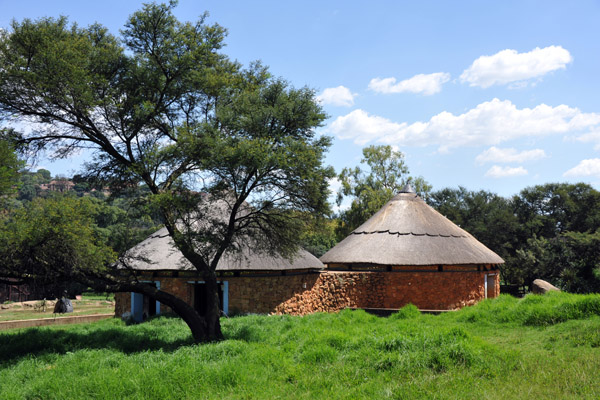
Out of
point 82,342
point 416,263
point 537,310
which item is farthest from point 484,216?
point 82,342

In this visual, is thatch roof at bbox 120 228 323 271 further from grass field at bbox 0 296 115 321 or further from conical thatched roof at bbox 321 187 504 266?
grass field at bbox 0 296 115 321

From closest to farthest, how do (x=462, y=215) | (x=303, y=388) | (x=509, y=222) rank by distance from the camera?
(x=303, y=388) < (x=509, y=222) < (x=462, y=215)

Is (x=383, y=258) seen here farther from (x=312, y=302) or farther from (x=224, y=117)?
(x=224, y=117)

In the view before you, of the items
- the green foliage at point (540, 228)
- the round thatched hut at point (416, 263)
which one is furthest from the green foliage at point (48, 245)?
the green foliage at point (540, 228)

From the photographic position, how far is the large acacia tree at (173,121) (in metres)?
11.0

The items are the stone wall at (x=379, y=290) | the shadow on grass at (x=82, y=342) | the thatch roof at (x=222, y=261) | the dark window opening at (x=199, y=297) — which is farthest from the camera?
the stone wall at (x=379, y=290)

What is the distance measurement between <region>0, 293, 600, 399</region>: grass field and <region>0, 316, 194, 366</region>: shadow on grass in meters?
0.03

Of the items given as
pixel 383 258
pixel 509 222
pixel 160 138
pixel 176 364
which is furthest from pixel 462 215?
pixel 176 364

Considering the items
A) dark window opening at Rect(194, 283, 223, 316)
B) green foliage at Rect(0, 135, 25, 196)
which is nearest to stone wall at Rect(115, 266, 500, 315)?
dark window opening at Rect(194, 283, 223, 316)

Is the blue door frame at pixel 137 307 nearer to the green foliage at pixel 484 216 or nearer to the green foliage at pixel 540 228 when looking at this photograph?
Answer: the green foliage at pixel 540 228

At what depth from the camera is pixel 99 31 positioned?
12.6 metres

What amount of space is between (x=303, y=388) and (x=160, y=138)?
27.8 feet

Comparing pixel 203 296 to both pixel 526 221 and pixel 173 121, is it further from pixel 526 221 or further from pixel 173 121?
pixel 526 221

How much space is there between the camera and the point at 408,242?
63.5 feet
